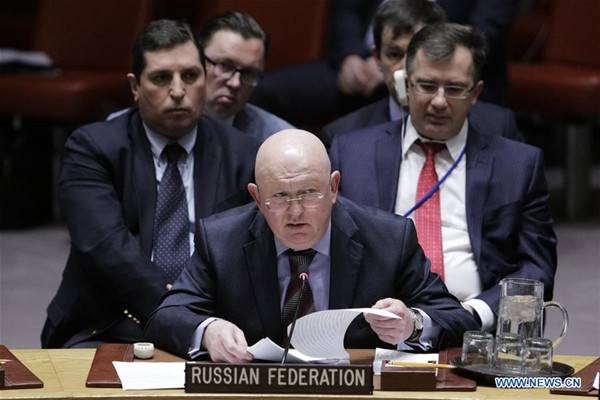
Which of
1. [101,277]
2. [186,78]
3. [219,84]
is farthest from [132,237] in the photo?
[219,84]

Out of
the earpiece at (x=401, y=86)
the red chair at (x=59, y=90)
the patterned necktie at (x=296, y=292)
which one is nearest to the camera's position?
the patterned necktie at (x=296, y=292)

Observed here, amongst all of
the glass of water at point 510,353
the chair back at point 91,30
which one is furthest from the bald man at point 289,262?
the chair back at point 91,30

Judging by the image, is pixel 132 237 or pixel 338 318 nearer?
pixel 338 318

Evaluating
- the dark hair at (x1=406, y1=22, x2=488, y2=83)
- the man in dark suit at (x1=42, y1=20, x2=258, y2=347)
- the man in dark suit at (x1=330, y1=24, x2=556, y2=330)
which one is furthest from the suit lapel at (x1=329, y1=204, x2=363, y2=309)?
the dark hair at (x1=406, y1=22, x2=488, y2=83)

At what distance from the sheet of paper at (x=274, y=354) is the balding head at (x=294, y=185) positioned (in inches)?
13.5

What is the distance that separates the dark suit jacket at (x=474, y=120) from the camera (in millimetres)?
4293

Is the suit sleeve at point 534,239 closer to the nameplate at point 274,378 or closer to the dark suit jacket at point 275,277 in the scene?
the dark suit jacket at point 275,277

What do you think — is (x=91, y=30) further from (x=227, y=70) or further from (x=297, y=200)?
(x=297, y=200)

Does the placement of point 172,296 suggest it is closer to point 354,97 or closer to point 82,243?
point 82,243

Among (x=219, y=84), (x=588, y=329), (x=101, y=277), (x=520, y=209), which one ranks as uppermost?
(x=219, y=84)

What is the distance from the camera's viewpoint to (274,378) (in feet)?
8.63

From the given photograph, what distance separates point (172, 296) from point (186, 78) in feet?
3.36

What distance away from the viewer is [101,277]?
3799 mm

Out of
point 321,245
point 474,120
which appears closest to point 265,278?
point 321,245
